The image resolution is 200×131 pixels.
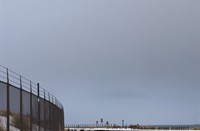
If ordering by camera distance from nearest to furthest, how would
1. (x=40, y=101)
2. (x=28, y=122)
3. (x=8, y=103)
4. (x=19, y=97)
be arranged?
(x=8, y=103) → (x=19, y=97) → (x=28, y=122) → (x=40, y=101)

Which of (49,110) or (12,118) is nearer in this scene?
(12,118)

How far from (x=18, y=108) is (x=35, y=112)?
5.64 meters

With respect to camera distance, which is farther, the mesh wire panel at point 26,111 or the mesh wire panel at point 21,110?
the mesh wire panel at point 26,111

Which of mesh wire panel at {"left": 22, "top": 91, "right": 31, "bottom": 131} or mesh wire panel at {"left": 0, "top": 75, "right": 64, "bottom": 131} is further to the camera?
mesh wire panel at {"left": 22, "top": 91, "right": 31, "bottom": 131}

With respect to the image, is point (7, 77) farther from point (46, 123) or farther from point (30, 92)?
point (46, 123)

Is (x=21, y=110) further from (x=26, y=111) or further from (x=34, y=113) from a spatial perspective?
(x=34, y=113)

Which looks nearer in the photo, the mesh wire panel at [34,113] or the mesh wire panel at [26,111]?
the mesh wire panel at [26,111]

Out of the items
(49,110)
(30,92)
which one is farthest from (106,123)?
(30,92)

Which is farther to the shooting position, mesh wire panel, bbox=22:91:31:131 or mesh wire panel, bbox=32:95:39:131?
mesh wire panel, bbox=32:95:39:131

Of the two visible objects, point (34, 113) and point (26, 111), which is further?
point (34, 113)

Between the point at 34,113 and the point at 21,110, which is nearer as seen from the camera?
the point at 21,110

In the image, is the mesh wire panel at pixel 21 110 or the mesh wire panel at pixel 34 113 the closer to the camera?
the mesh wire panel at pixel 21 110

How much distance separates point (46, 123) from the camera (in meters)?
29.0

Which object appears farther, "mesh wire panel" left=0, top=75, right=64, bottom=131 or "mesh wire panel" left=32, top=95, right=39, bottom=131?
"mesh wire panel" left=32, top=95, right=39, bottom=131
